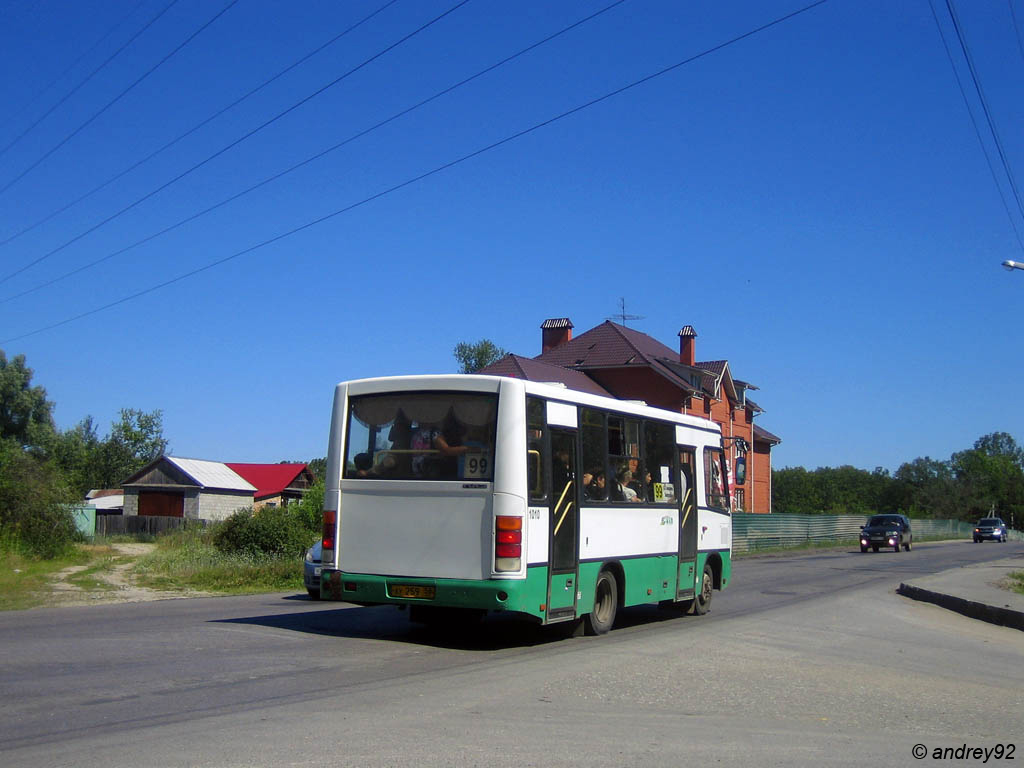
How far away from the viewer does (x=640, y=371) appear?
56000mm

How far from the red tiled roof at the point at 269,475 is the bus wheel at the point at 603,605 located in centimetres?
6510

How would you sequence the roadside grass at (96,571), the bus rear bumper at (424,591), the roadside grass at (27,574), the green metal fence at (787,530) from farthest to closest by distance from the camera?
1. the green metal fence at (787,530)
2. the roadside grass at (96,571)
3. the roadside grass at (27,574)
4. the bus rear bumper at (424,591)

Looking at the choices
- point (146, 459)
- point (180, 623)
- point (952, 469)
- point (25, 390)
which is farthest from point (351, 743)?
point (952, 469)

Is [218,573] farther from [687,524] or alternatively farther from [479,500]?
[479,500]

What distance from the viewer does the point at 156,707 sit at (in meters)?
7.72

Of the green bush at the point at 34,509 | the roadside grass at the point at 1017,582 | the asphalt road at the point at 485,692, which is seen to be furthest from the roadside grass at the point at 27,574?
the roadside grass at the point at 1017,582

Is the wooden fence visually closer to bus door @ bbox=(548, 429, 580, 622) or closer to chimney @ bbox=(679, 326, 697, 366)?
chimney @ bbox=(679, 326, 697, 366)

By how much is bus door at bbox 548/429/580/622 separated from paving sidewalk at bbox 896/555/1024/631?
27.1 ft

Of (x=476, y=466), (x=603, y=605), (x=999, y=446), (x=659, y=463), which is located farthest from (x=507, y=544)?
(x=999, y=446)

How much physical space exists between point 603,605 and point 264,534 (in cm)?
1459

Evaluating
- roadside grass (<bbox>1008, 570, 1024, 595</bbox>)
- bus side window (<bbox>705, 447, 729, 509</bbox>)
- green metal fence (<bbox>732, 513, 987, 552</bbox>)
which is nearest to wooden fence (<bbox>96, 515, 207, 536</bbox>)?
green metal fence (<bbox>732, 513, 987, 552</bbox>)

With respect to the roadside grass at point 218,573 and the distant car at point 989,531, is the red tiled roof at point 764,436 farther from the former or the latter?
the roadside grass at point 218,573

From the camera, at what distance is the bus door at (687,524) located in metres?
15.3

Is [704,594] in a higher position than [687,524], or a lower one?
lower
